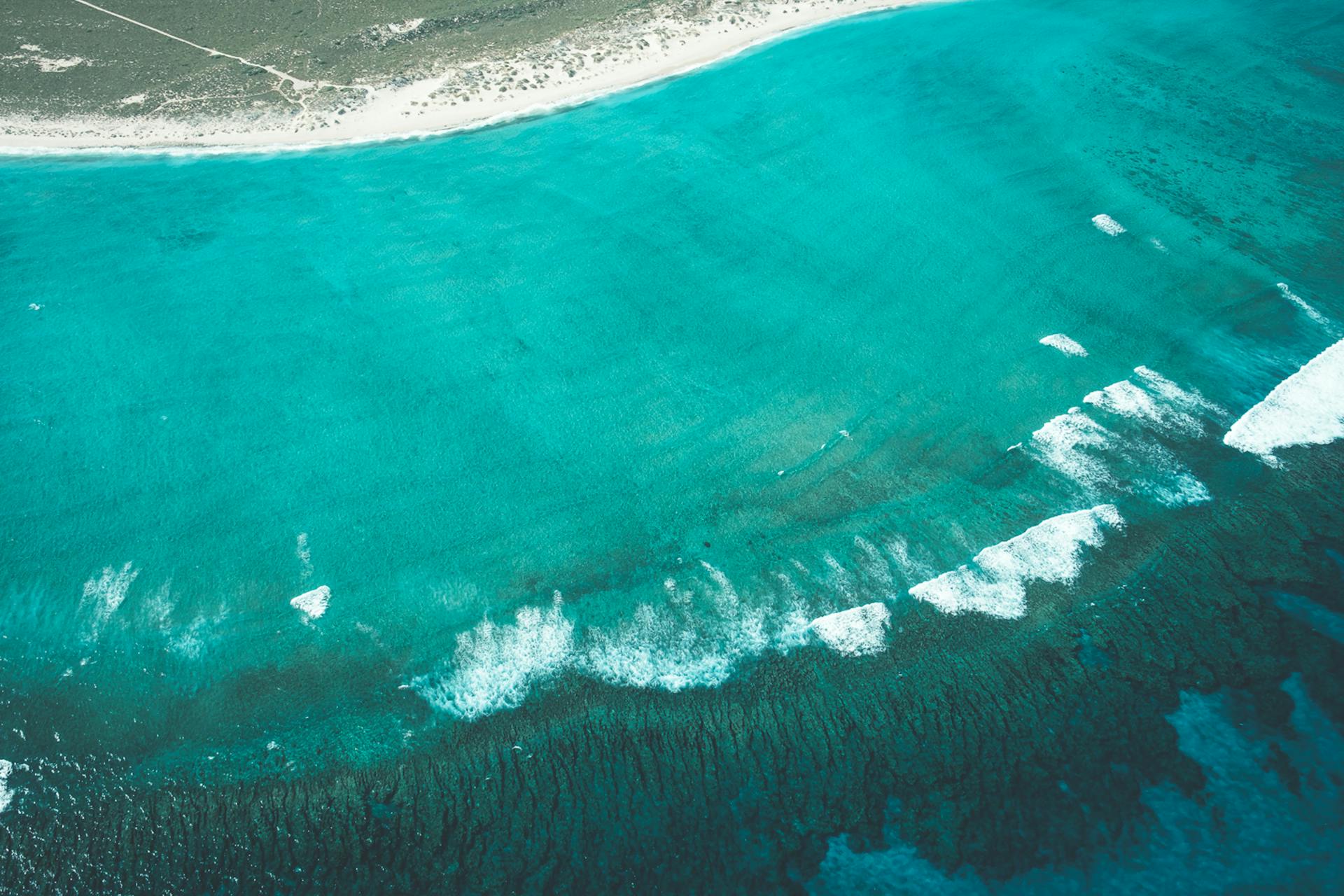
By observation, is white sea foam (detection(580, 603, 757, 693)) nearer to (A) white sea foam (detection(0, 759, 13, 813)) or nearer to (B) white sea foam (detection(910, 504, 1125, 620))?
(B) white sea foam (detection(910, 504, 1125, 620))

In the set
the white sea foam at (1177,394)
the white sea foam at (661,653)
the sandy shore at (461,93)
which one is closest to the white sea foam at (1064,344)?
the white sea foam at (1177,394)

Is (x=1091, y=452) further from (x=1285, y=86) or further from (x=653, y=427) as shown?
(x=1285, y=86)

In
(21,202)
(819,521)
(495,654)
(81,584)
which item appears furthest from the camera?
(21,202)

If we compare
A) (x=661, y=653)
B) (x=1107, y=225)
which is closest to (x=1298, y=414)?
(x=1107, y=225)

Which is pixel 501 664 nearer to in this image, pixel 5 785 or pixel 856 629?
pixel 856 629

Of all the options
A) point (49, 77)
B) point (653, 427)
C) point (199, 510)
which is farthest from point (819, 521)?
point (49, 77)

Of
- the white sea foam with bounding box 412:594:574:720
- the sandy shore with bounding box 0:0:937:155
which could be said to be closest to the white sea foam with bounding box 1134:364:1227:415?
the white sea foam with bounding box 412:594:574:720

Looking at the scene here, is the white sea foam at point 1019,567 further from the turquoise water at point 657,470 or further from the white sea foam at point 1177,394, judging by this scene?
the white sea foam at point 1177,394
